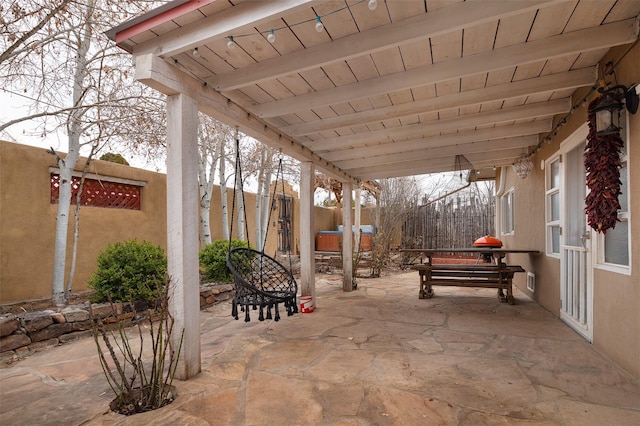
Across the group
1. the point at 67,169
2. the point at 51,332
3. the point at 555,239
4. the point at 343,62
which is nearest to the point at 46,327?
the point at 51,332

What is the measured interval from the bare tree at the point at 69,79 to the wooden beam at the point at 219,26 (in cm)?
165

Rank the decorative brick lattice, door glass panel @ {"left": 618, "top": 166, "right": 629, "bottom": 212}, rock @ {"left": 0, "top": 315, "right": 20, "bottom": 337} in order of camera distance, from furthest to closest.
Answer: the decorative brick lattice, rock @ {"left": 0, "top": 315, "right": 20, "bottom": 337}, door glass panel @ {"left": 618, "top": 166, "right": 629, "bottom": 212}

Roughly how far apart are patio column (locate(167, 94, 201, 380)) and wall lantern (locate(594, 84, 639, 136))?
9.75 ft

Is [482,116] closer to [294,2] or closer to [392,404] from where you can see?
[294,2]

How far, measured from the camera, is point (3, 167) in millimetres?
4051

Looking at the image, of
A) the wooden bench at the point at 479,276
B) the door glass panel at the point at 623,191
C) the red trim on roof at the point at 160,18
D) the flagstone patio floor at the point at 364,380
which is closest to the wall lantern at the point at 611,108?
the door glass panel at the point at 623,191

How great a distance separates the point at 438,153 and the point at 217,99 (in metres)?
3.22

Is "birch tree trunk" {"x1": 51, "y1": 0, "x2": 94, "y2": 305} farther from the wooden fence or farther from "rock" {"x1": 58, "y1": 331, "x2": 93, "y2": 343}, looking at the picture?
the wooden fence

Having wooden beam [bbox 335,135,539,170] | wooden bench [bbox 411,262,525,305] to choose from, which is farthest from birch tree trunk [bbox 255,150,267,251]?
wooden bench [bbox 411,262,525,305]

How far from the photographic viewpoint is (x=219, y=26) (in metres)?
2.09

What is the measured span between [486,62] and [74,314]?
4403mm

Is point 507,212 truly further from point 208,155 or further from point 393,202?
point 208,155

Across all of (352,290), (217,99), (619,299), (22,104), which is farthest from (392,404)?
(22,104)

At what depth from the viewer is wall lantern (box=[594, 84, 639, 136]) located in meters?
2.41
